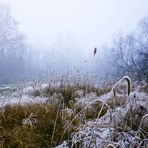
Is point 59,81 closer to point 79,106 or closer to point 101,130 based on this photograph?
point 79,106

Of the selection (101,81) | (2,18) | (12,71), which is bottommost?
(12,71)

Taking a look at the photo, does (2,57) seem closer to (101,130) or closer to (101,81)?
(101,81)

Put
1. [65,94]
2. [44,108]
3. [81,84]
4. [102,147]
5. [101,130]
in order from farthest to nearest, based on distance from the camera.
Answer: [81,84], [65,94], [44,108], [101,130], [102,147]

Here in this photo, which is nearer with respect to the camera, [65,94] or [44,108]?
[44,108]

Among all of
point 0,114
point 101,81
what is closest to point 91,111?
point 0,114

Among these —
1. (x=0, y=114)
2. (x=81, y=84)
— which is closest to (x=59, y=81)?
(x=81, y=84)

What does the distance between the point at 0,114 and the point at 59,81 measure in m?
3.75

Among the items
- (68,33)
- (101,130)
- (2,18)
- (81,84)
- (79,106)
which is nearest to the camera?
(101,130)

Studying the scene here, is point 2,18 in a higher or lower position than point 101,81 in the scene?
higher

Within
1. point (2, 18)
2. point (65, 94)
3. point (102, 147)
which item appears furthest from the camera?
point (2, 18)

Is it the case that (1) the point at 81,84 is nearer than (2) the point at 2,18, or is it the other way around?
(1) the point at 81,84

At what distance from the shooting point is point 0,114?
3951 millimetres

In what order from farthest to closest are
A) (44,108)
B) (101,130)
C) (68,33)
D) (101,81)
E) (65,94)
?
(68,33), (101,81), (65,94), (44,108), (101,130)

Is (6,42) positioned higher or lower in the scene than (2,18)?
lower
